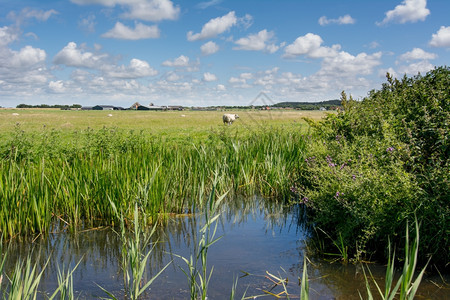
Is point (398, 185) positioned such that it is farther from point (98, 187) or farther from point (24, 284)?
point (98, 187)

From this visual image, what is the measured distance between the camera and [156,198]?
5914mm

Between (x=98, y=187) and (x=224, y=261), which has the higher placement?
(x=98, y=187)

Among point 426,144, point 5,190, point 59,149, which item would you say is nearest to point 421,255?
point 426,144

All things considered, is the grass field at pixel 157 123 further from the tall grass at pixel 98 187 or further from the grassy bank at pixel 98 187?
the tall grass at pixel 98 187

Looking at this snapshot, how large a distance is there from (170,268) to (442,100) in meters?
4.28

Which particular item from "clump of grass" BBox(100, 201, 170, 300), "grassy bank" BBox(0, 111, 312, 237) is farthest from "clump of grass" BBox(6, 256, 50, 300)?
"grassy bank" BBox(0, 111, 312, 237)

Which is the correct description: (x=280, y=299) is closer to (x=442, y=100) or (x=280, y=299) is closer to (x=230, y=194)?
(x=442, y=100)

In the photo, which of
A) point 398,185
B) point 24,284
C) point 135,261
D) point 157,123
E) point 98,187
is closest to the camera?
point 24,284

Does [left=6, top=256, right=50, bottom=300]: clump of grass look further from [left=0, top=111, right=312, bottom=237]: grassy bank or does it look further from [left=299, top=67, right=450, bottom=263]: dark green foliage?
[left=299, top=67, right=450, bottom=263]: dark green foliage

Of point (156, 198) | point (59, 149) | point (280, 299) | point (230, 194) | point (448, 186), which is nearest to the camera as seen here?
point (280, 299)

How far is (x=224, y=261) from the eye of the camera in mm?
4797

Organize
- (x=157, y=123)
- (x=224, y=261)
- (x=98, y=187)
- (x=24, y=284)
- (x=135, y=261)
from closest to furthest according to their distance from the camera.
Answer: (x=24, y=284), (x=135, y=261), (x=224, y=261), (x=98, y=187), (x=157, y=123)

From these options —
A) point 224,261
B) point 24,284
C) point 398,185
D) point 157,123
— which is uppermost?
point 157,123

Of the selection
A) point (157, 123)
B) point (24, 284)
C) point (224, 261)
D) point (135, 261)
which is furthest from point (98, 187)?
point (157, 123)
